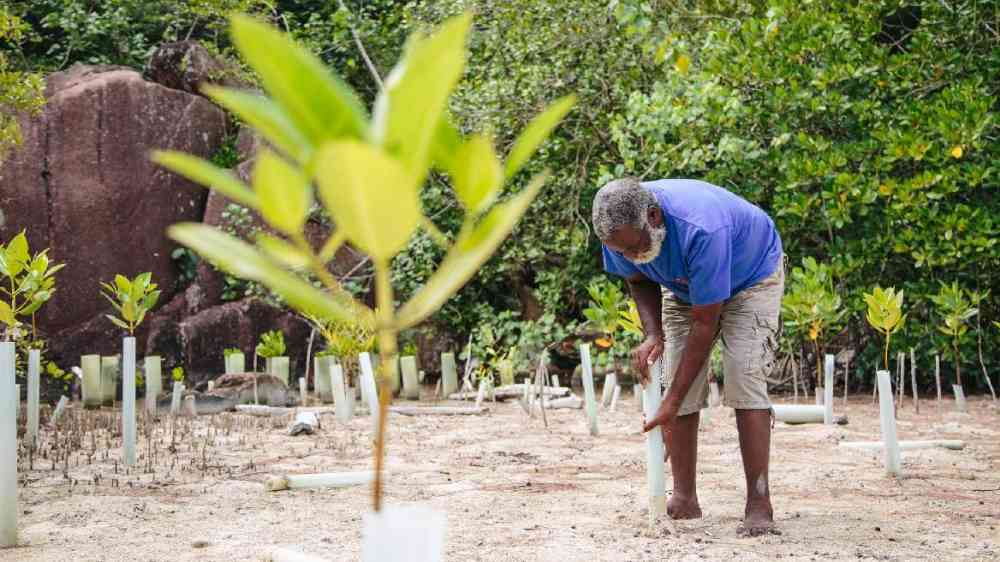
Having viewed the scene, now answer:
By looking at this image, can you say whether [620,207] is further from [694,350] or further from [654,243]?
[694,350]

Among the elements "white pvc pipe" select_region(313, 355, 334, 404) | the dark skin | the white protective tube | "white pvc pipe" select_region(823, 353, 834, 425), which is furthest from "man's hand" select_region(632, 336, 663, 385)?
the white protective tube

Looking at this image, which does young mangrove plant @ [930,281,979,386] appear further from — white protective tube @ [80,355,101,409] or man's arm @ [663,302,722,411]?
white protective tube @ [80,355,101,409]

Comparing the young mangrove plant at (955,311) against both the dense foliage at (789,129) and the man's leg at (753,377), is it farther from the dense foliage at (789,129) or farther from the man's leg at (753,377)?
the man's leg at (753,377)

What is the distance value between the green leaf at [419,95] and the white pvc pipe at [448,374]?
885 cm

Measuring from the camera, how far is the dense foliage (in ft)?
25.5

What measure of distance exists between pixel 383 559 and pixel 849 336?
28.7 feet

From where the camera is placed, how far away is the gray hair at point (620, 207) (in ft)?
10.6

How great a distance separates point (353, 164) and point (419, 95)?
4.1 inches

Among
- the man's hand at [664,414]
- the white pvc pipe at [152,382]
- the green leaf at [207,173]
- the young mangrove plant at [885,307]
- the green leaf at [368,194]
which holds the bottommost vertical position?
the man's hand at [664,414]

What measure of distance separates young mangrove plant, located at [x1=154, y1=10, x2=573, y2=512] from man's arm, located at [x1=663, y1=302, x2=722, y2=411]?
8.30 feet

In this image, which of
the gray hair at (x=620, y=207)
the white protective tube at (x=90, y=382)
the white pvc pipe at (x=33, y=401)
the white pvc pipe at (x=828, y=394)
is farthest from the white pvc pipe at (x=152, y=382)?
the gray hair at (x=620, y=207)

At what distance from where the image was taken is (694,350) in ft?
11.3

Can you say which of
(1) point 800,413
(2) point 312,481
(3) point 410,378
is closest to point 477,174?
(2) point 312,481

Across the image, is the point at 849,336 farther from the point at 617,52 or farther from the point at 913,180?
the point at 617,52
